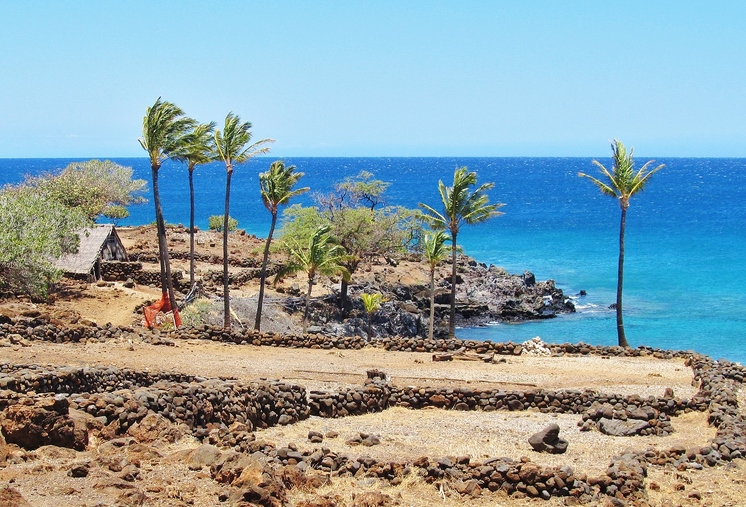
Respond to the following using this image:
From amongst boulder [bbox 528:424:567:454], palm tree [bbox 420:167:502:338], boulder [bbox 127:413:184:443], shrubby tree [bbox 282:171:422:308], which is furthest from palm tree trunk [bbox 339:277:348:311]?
boulder [bbox 127:413:184:443]

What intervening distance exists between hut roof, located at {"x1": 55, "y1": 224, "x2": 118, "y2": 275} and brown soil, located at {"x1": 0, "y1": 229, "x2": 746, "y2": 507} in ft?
22.3

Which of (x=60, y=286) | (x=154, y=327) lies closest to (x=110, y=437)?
(x=154, y=327)

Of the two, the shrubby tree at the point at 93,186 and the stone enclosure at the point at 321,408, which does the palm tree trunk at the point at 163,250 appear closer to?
the stone enclosure at the point at 321,408

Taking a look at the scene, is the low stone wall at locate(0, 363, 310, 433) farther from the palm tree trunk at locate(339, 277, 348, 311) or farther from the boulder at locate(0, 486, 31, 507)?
the palm tree trunk at locate(339, 277, 348, 311)

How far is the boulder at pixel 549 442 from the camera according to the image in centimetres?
1822

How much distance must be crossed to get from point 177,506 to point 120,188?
5427 centimetres

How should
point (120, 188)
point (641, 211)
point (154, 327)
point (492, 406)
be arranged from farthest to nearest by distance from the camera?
1. point (641, 211)
2. point (120, 188)
3. point (154, 327)
4. point (492, 406)

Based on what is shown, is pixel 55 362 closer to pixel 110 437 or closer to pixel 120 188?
pixel 110 437

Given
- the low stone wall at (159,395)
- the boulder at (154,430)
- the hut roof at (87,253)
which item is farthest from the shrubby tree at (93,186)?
the boulder at (154,430)

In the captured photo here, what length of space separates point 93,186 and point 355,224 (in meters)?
22.2

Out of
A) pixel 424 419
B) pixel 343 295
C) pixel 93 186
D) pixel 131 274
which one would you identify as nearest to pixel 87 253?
pixel 131 274

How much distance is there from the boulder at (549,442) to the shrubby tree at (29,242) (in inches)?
793

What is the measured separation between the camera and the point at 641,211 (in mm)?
129875

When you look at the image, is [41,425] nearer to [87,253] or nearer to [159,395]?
[159,395]
